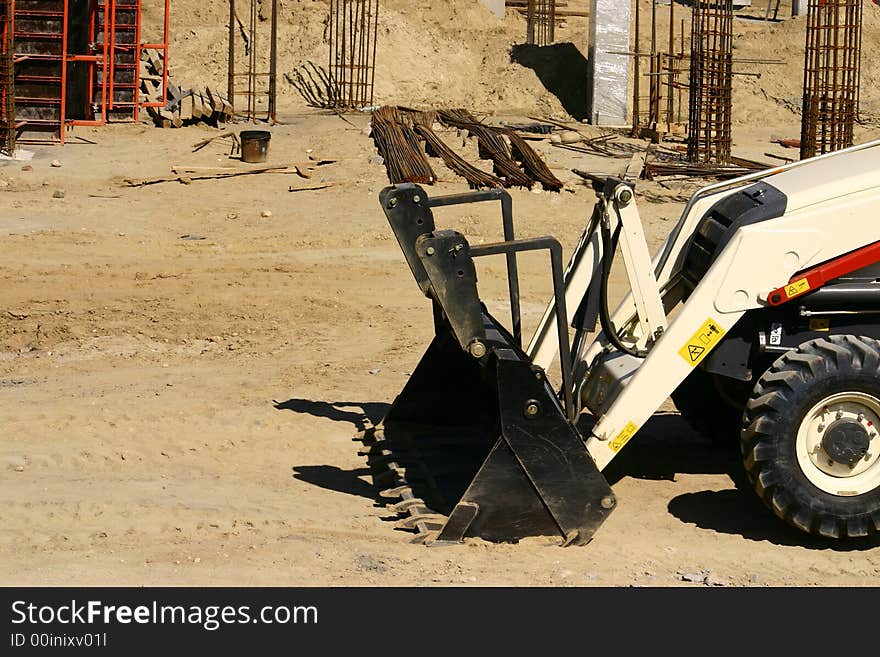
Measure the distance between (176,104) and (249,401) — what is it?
55.2 ft

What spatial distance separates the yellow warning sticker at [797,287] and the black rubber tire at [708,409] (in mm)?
1673

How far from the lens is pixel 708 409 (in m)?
8.29

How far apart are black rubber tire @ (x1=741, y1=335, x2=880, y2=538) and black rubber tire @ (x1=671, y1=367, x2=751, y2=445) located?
160cm

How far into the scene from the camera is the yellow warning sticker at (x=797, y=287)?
6.36 meters

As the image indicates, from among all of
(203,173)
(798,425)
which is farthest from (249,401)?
(203,173)

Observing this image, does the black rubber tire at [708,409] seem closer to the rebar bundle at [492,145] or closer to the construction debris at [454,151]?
the construction debris at [454,151]

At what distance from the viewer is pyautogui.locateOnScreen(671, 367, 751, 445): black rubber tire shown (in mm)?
8188

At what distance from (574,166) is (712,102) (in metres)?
3.47

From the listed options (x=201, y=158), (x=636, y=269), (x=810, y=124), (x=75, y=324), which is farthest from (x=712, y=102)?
(x=636, y=269)

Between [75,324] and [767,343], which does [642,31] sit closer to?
[75,324]

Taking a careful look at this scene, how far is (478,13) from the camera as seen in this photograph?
35.8 m

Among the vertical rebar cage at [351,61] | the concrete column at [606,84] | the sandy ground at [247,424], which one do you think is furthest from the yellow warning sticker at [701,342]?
the vertical rebar cage at [351,61]

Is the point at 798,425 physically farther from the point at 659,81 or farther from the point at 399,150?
the point at 659,81

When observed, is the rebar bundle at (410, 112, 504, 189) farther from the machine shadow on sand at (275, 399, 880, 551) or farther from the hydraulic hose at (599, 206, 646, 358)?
the hydraulic hose at (599, 206, 646, 358)
